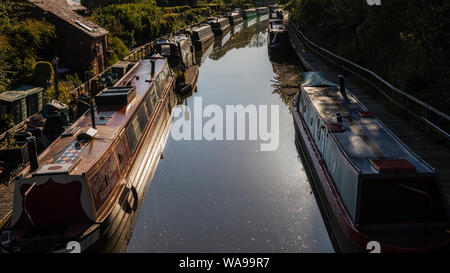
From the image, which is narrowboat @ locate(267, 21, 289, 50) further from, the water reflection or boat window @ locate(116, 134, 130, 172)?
boat window @ locate(116, 134, 130, 172)

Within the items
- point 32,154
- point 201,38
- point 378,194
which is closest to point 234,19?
point 201,38

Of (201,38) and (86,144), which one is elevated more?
(201,38)

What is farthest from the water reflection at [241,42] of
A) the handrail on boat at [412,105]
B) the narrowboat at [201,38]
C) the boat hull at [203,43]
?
the handrail on boat at [412,105]

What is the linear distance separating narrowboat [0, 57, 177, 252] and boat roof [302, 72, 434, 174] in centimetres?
656

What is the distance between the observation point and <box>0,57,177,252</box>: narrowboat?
9.23 m

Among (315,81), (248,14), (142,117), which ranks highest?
(248,14)

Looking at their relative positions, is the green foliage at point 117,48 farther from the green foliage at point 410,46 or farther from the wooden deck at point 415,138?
the wooden deck at point 415,138

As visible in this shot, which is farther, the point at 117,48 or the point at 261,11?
the point at 261,11

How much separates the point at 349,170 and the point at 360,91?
14203 millimetres

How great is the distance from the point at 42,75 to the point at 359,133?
53.9 feet

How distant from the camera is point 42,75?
67.5 feet

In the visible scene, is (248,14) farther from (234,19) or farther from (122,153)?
(122,153)

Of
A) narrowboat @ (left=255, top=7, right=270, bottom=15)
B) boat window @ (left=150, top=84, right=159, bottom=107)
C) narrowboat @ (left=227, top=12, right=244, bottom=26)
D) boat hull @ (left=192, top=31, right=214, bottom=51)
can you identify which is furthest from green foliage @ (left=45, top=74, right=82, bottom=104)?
narrowboat @ (left=255, top=7, right=270, bottom=15)

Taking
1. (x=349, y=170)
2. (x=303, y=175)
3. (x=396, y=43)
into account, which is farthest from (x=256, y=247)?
(x=396, y=43)
